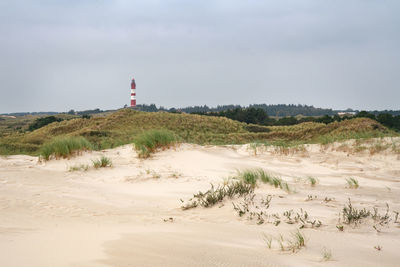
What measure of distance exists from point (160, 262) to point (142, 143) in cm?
862

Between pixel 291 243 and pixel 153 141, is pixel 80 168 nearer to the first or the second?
pixel 153 141

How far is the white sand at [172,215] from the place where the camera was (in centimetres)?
302

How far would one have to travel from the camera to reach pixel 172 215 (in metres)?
5.01

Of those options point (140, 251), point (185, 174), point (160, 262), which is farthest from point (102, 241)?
point (185, 174)

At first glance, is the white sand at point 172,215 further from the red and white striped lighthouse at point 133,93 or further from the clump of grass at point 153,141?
the red and white striped lighthouse at point 133,93

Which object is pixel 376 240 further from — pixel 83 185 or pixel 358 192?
pixel 83 185

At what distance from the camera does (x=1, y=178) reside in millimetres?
8461

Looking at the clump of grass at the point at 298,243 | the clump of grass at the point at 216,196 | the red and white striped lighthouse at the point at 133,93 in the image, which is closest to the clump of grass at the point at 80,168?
the clump of grass at the point at 216,196

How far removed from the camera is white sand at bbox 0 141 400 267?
3.02 metres

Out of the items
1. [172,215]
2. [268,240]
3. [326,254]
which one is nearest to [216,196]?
[172,215]

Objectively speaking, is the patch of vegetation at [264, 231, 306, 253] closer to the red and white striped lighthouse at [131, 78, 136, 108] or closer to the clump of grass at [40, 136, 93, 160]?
the clump of grass at [40, 136, 93, 160]

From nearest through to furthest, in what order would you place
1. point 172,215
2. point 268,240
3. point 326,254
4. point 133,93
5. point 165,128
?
point 326,254
point 268,240
point 172,215
point 165,128
point 133,93

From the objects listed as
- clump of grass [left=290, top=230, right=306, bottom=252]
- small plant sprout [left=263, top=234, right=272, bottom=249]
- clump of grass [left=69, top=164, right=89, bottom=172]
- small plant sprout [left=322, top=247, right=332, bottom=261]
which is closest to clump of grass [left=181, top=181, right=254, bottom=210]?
small plant sprout [left=263, top=234, right=272, bottom=249]

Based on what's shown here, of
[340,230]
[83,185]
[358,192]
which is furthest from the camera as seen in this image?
[83,185]
